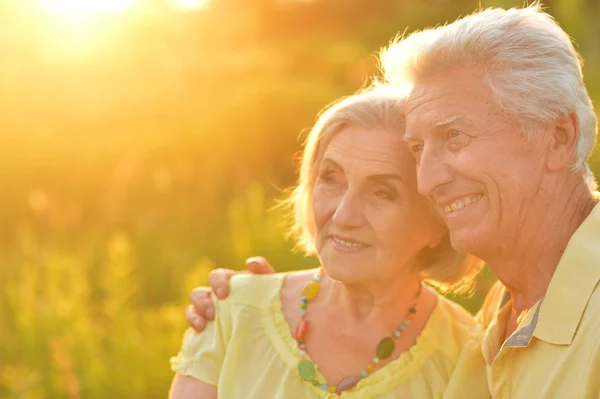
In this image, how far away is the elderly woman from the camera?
2463mm

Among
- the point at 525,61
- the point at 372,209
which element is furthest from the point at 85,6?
the point at 525,61

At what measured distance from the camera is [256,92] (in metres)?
9.62

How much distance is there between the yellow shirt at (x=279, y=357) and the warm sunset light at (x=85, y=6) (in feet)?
24.6

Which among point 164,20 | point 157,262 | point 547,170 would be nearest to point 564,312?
point 547,170

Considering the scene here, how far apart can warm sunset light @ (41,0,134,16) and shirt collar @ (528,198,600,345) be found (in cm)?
825

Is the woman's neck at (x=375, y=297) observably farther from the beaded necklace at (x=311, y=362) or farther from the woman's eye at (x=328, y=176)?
the woman's eye at (x=328, y=176)

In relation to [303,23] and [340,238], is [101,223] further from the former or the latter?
[303,23]

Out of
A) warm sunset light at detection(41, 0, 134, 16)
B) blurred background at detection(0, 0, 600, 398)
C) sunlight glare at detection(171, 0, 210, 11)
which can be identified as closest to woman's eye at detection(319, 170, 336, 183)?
blurred background at detection(0, 0, 600, 398)

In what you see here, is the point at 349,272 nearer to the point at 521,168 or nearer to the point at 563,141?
the point at 521,168

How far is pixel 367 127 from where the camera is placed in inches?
97.8

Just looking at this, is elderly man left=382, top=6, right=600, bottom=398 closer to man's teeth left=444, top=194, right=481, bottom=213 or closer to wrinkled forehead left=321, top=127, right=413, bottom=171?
man's teeth left=444, top=194, right=481, bottom=213

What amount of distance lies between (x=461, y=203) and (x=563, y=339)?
43 cm

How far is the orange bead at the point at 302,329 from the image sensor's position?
2613 mm

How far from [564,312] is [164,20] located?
902cm
